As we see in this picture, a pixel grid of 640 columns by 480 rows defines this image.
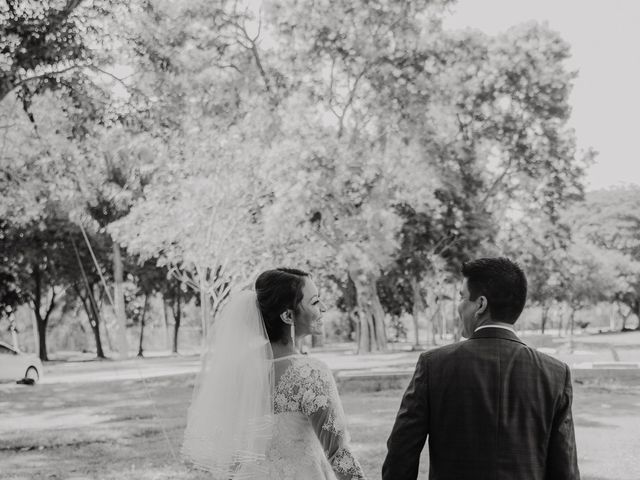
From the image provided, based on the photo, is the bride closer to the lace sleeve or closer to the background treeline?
the lace sleeve

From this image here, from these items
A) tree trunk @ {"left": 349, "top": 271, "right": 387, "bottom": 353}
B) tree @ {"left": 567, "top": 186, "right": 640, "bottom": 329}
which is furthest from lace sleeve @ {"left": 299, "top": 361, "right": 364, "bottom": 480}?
tree @ {"left": 567, "top": 186, "right": 640, "bottom": 329}

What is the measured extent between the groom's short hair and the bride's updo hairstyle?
0.96 metres

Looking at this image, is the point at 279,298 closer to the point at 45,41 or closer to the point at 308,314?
the point at 308,314

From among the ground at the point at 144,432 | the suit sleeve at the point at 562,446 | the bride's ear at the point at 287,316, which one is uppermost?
the bride's ear at the point at 287,316

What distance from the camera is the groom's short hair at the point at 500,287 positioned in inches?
121

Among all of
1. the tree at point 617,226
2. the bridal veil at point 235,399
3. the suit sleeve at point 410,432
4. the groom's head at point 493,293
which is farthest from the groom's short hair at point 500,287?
the tree at point 617,226

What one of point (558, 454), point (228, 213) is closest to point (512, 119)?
point (228, 213)

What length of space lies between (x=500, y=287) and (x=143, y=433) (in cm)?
962

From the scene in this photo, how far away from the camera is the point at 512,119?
29750 mm

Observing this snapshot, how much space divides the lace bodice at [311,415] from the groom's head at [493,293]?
0.83 m

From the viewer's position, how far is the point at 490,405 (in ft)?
9.76

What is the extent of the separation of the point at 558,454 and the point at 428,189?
84.9ft

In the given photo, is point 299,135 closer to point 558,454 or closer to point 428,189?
point 428,189

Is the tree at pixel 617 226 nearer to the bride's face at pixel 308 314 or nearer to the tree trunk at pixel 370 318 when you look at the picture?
the tree trunk at pixel 370 318
